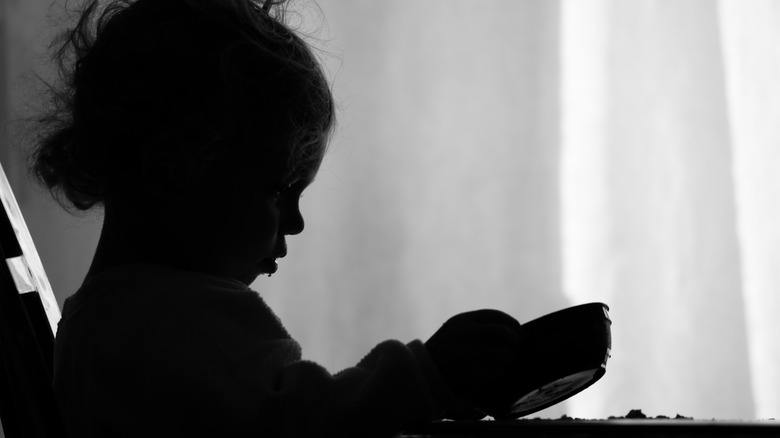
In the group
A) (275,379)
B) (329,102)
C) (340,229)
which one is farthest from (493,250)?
(275,379)

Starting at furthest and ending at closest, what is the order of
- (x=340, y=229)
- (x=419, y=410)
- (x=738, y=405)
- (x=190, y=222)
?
(x=340, y=229)
(x=738, y=405)
(x=190, y=222)
(x=419, y=410)

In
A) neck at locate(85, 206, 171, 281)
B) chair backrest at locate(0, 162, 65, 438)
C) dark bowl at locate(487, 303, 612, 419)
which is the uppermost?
neck at locate(85, 206, 171, 281)

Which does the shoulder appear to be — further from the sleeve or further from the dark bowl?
the dark bowl

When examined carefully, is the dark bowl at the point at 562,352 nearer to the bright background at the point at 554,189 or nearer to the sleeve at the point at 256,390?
the sleeve at the point at 256,390

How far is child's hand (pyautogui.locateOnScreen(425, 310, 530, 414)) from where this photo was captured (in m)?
0.29

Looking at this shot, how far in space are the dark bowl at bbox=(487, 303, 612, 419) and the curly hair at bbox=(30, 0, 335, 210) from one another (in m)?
0.18


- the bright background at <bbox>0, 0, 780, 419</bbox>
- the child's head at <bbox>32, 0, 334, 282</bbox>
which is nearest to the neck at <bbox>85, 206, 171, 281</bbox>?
the child's head at <bbox>32, 0, 334, 282</bbox>

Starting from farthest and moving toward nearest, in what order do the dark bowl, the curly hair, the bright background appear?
1. the bright background
2. the curly hair
3. the dark bowl

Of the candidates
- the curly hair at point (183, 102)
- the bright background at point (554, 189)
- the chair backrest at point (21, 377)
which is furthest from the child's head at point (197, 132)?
the bright background at point (554, 189)

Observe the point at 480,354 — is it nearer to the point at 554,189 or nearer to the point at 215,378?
the point at 215,378

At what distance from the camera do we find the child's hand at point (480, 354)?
11.4 inches

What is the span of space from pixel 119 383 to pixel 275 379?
6 cm

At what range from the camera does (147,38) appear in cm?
42

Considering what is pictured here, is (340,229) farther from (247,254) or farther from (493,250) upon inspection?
(247,254)
